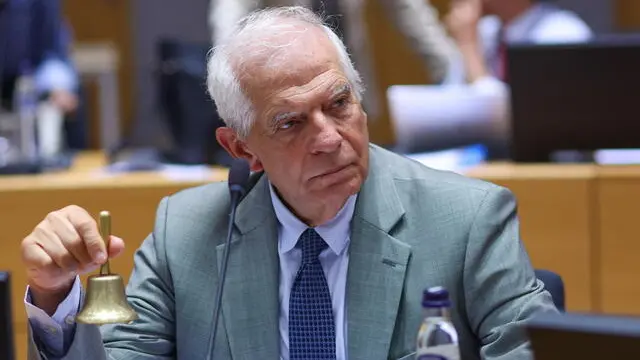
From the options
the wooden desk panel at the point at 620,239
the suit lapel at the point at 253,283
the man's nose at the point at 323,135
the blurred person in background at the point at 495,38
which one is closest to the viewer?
the man's nose at the point at 323,135

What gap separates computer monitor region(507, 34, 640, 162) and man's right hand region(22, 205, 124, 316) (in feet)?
6.93

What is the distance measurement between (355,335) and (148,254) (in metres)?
0.50

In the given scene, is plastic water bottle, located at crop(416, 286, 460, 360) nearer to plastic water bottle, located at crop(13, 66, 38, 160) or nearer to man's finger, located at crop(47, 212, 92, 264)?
man's finger, located at crop(47, 212, 92, 264)

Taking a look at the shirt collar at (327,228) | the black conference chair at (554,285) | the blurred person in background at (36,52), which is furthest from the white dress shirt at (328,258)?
the blurred person in background at (36,52)

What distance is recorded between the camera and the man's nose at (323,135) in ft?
6.42

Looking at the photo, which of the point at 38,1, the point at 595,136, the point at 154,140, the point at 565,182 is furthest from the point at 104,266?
the point at 154,140

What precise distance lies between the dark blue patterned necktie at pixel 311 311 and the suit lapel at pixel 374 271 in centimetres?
5

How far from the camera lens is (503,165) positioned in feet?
12.0

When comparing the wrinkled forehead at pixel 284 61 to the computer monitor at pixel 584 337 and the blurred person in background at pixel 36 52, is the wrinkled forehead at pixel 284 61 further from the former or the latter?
the blurred person in background at pixel 36 52

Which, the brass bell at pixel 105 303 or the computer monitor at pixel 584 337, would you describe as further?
the brass bell at pixel 105 303

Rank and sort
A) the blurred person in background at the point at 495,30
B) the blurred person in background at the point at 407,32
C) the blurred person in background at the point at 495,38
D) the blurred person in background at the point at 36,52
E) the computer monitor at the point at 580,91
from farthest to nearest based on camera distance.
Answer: the blurred person in background at the point at 495,30
the blurred person in background at the point at 36,52
the blurred person in background at the point at 407,32
the blurred person in background at the point at 495,38
the computer monitor at the point at 580,91

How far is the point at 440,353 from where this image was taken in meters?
1.42

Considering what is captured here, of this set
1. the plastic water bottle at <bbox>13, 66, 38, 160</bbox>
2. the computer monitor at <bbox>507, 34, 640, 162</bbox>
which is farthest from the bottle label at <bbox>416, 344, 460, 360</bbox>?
the plastic water bottle at <bbox>13, 66, 38, 160</bbox>

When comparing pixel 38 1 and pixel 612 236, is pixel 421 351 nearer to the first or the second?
pixel 612 236
